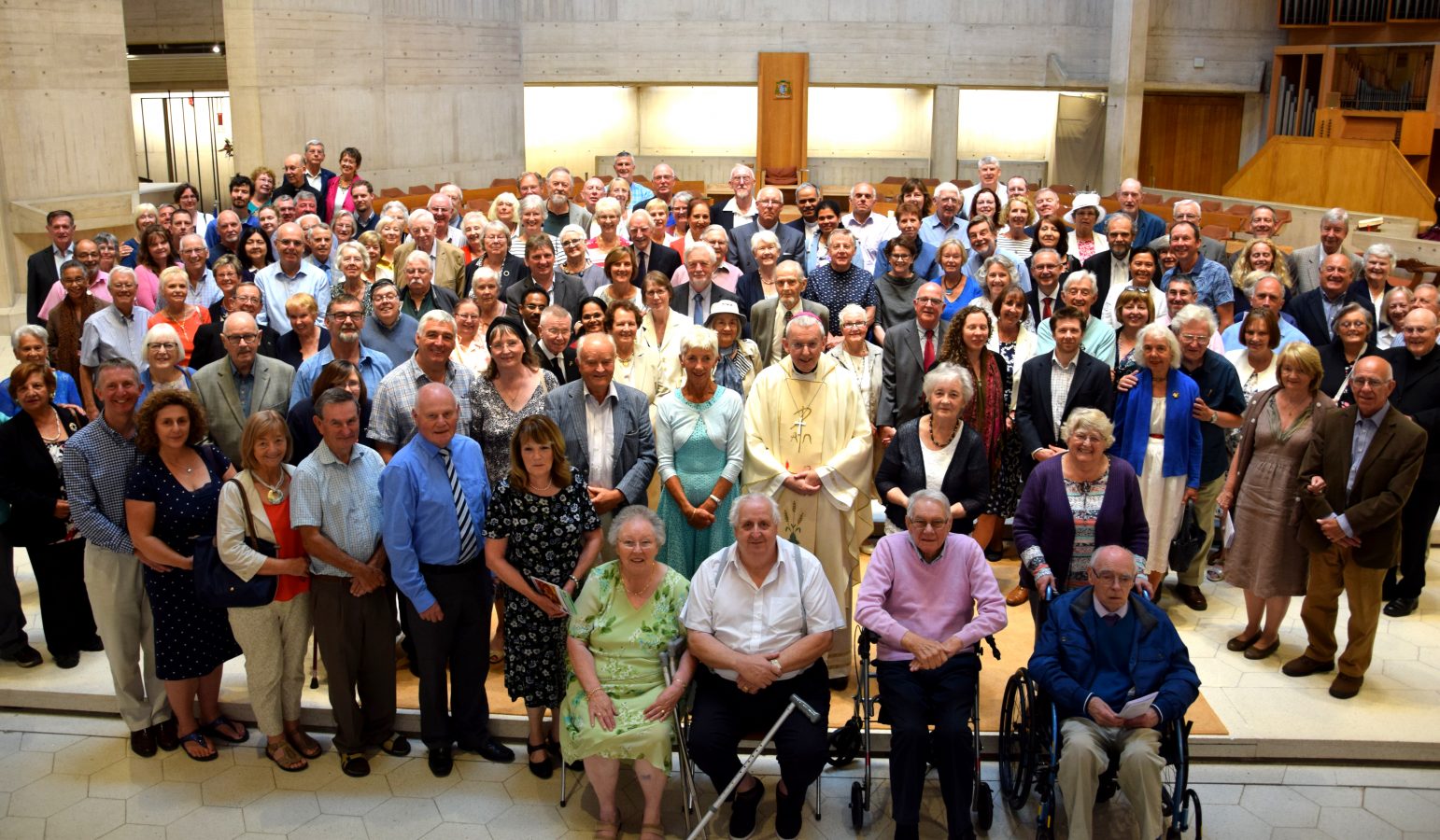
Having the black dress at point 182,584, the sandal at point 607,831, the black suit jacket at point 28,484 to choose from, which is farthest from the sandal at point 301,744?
the black suit jacket at point 28,484

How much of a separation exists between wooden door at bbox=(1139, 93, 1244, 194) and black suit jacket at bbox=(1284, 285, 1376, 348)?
44.4ft

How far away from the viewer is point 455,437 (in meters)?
5.19

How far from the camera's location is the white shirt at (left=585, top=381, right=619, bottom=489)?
5641 mm

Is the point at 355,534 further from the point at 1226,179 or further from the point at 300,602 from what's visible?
the point at 1226,179

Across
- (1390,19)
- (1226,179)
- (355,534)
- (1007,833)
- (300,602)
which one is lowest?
(1007,833)

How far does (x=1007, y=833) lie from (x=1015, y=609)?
189 centimetres

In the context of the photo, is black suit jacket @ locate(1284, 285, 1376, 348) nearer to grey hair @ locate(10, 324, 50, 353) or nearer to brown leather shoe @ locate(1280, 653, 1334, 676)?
brown leather shoe @ locate(1280, 653, 1334, 676)

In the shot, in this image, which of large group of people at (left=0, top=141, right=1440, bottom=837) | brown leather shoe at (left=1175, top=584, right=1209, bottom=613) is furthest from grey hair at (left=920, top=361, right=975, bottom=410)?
brown leather shoe at (left=1175, top=584, right=1209, bottom=613)

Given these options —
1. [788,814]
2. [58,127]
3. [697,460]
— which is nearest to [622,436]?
[697,460]

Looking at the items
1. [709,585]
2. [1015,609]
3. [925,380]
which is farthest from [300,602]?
[1015,609]

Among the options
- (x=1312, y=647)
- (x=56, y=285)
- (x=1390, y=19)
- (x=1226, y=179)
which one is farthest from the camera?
(x=1226, y=179)

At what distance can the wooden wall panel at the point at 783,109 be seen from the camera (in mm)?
19344

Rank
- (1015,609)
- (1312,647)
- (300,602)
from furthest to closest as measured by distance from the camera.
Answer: (1015,609) → (1312,647) → (300,602)

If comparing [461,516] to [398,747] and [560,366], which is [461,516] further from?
[560,366]
